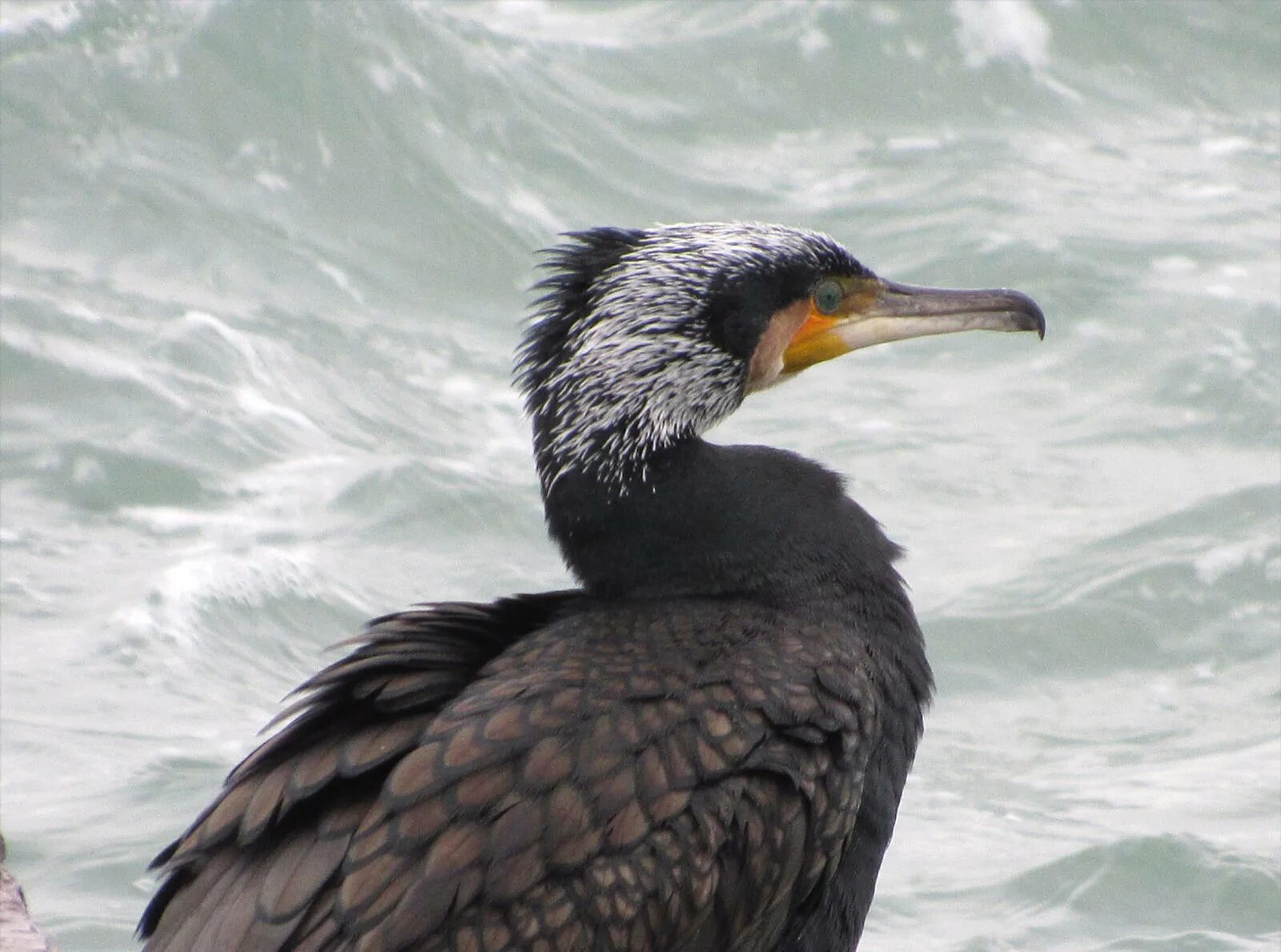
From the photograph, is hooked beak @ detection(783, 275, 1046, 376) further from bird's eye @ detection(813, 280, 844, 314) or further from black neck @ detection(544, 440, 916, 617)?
black neck @ detection(544, 440, 916, 617)

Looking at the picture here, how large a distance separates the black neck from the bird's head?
73 millimetres

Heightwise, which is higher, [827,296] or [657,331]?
[827,296]

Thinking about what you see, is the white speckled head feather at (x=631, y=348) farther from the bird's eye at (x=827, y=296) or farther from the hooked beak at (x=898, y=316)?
the hooked beak at (x=898, y=316)

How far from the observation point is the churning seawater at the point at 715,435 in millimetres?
8492

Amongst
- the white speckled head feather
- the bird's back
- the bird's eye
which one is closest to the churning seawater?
the bird's back

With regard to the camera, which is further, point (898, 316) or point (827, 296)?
point (898, 316)

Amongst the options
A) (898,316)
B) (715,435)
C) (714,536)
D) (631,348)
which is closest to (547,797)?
(714,536)

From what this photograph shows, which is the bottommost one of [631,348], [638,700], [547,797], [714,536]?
[547,797]

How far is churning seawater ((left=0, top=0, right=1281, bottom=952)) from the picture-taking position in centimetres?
849

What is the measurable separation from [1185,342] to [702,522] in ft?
24.8

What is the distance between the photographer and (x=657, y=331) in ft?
18.1

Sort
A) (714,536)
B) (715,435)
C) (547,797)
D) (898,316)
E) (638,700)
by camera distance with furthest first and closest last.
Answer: (715,435) < (898,316) < (714,536) < (638,700) < (547,797)

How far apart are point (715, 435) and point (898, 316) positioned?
542 centimetres

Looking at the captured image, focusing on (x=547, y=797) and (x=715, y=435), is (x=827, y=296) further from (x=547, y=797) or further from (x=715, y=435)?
(x=715, y=435)
